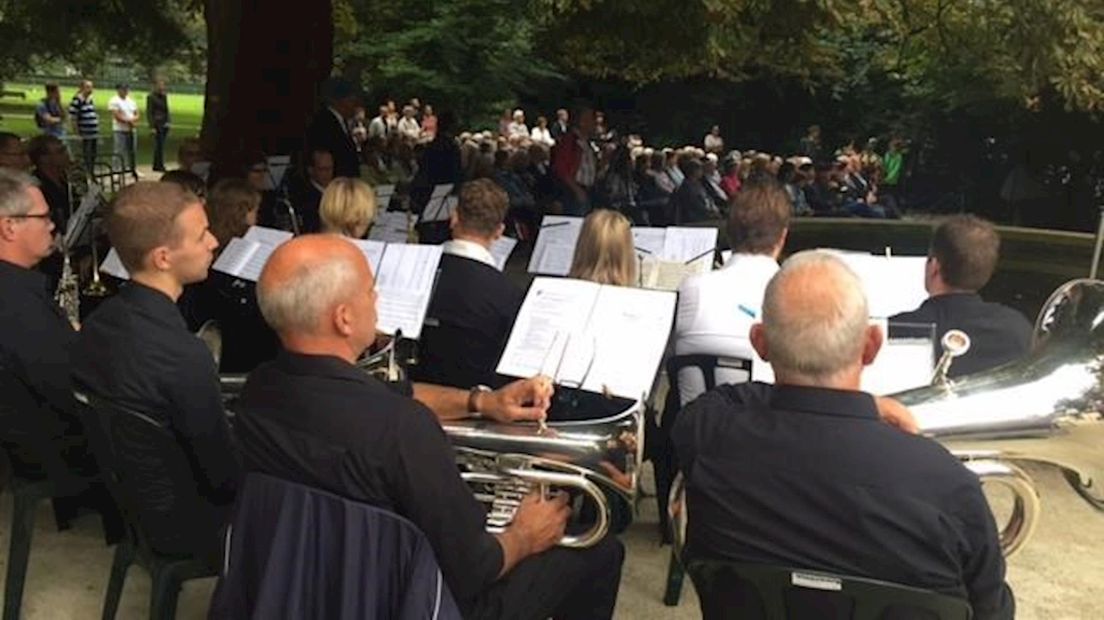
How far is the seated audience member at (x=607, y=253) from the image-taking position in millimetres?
3887

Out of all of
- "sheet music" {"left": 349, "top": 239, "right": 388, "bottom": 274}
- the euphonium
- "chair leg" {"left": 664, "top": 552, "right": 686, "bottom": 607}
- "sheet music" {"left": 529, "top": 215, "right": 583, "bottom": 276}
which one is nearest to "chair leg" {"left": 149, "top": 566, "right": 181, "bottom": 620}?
"sheet music" {"left": 349, "top": 239, "right": 388, "bottom": 274}

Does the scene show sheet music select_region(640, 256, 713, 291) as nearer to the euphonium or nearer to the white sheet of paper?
the white sheet of paper

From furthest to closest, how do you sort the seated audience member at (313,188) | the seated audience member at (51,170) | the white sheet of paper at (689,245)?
the seated audience member at (313,188), the seated audience member at (51,170), the white sheet of paper at (689,245)

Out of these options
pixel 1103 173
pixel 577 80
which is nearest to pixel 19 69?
pixel 577 80

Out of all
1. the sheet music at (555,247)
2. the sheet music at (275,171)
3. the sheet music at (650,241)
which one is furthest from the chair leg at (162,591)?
the sheet music at (275,171)

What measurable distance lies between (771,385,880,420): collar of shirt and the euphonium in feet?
2.51

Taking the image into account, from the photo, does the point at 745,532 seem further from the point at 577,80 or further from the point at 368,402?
the point at 577,80

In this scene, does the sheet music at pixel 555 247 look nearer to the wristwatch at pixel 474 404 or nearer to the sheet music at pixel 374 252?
the sheet music at pixel 374 252

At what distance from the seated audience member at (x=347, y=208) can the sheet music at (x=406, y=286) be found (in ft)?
3.48

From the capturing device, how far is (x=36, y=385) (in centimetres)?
323

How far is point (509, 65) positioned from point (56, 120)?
344 inches

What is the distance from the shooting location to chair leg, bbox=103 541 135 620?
10.1ft

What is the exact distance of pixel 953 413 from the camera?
276cm

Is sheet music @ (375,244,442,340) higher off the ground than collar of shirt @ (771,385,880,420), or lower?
lower
